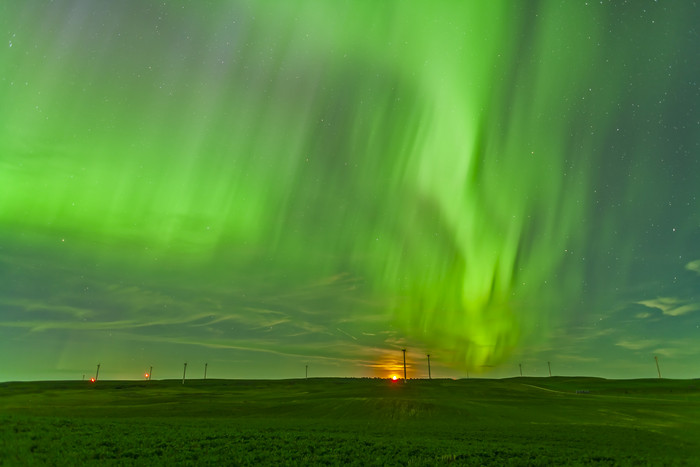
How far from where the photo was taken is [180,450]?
92.3ft

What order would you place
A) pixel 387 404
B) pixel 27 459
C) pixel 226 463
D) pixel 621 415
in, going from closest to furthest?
pixel 27 459, pixel 226 463, pixel 621 415, pixel 387 404

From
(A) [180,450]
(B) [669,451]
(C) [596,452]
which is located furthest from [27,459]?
(B) [669,451]

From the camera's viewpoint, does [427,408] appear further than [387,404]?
No

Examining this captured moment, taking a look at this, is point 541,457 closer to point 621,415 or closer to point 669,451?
point 669,451

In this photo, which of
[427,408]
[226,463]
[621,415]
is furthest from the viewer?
[427,408]

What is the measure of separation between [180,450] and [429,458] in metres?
18.2

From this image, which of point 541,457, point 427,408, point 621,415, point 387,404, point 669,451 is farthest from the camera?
point 387,404

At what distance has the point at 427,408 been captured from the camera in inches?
3401

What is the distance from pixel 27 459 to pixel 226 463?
11.4m

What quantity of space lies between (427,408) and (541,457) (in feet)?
198

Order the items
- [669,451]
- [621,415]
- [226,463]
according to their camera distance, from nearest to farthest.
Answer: [226,463] → [669,451] → [621,415]

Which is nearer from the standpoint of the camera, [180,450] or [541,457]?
[180,450]

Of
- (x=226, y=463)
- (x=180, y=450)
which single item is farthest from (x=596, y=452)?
(x=180, y=450)

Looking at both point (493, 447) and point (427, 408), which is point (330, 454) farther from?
point (427, 408)
